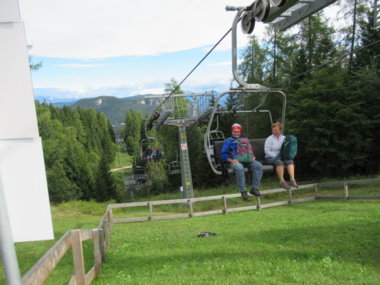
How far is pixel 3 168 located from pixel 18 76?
0.31m

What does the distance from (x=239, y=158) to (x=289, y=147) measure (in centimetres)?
94

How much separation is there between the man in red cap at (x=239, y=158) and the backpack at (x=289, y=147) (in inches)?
19.7

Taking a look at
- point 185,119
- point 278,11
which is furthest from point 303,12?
point 185,119

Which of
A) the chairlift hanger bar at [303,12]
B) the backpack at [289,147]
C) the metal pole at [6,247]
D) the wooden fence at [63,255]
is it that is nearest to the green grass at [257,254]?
the wooden fence at [63,255]

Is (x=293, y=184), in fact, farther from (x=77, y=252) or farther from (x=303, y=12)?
(x=77, y=252)

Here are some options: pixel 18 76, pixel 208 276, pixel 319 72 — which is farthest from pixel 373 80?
pixel 18 76

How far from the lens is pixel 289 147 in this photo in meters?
6.12

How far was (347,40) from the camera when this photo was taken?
79.4ft

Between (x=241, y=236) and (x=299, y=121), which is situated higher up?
(x=299, y=121)

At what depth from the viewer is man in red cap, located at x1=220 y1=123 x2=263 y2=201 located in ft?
19.6

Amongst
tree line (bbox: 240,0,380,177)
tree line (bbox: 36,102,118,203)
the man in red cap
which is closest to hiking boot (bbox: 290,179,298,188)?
the man in red cap

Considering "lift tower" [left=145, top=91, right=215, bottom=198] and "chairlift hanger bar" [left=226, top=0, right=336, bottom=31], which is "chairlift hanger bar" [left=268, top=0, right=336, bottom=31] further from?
"lift tower" [left=145, top=91, right=215, bottom=198]

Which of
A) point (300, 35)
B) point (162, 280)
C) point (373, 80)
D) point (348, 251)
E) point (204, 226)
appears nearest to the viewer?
point (162, 280)

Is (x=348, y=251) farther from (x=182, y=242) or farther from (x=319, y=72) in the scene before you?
(x=319, y=72)
